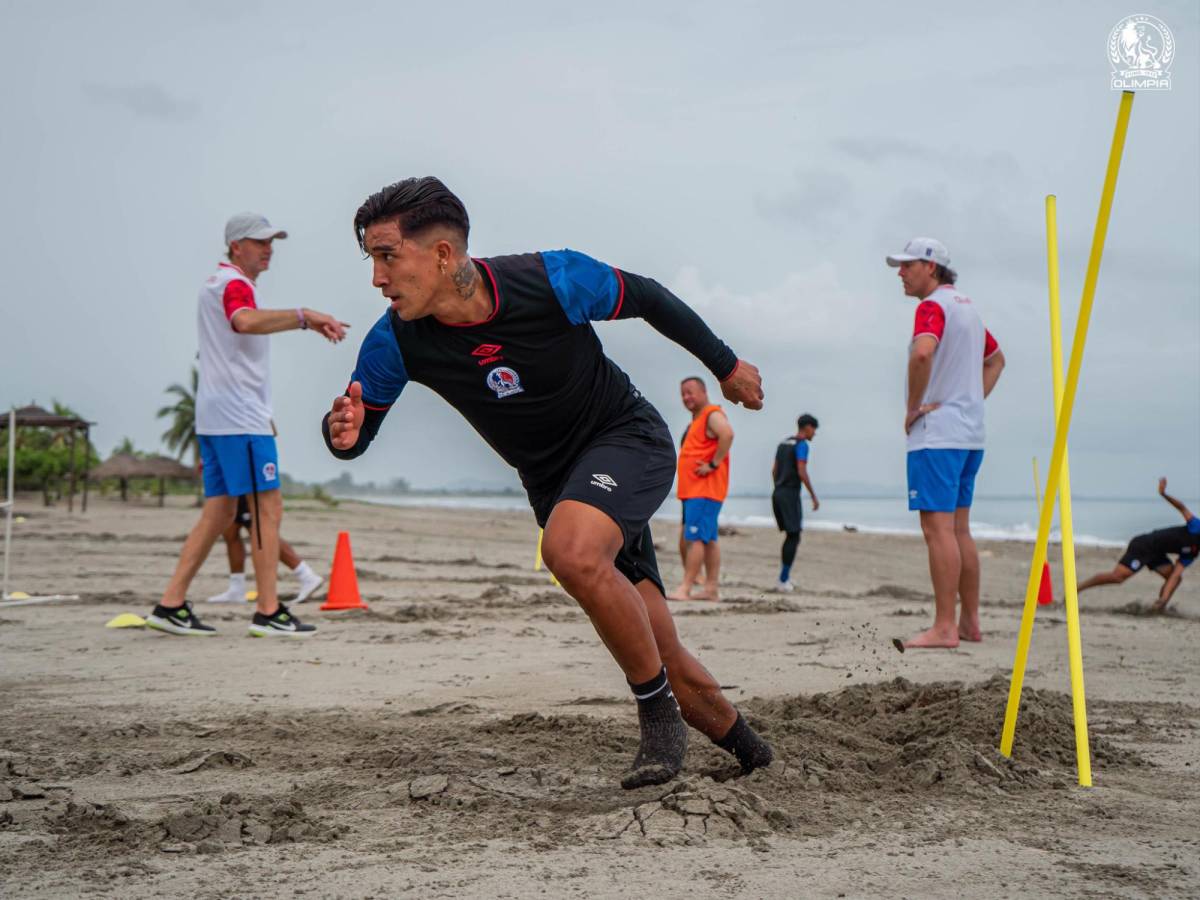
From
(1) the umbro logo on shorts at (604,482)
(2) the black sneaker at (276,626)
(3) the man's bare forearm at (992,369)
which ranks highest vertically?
(3) the man's bare forearm at (992,369)

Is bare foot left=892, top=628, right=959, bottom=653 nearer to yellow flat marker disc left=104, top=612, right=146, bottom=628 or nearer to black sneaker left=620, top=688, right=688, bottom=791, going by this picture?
black sneaker left=620, top=688, right=688, bottom=791

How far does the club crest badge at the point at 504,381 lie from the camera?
3.67m

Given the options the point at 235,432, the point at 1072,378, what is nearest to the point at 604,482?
the point at 1072,378

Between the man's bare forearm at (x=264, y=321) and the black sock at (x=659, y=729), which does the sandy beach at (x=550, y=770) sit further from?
the man's bare forearm at (x=264, y=321)

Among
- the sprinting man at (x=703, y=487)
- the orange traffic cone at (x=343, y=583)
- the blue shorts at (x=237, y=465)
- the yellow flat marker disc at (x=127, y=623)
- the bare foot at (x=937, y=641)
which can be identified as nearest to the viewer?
the bare foot at (x=937, y=641)

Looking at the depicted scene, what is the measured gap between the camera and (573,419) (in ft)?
12.5

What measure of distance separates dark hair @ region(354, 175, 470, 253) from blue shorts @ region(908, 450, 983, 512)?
14.3 feet

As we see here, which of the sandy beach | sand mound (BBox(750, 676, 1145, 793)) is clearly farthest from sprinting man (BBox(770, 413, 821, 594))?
sand mound (BBox(750, 676, 1145, 793))

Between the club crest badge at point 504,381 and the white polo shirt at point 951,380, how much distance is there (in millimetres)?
4299

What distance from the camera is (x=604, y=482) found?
143 inches

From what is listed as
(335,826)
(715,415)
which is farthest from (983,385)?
(335,826)

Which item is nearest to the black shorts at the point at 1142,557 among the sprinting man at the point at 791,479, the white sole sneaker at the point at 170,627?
the sprinting man at the point at 791,479

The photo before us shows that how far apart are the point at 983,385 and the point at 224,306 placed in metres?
5.03

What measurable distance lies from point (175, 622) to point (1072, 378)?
5.81m
